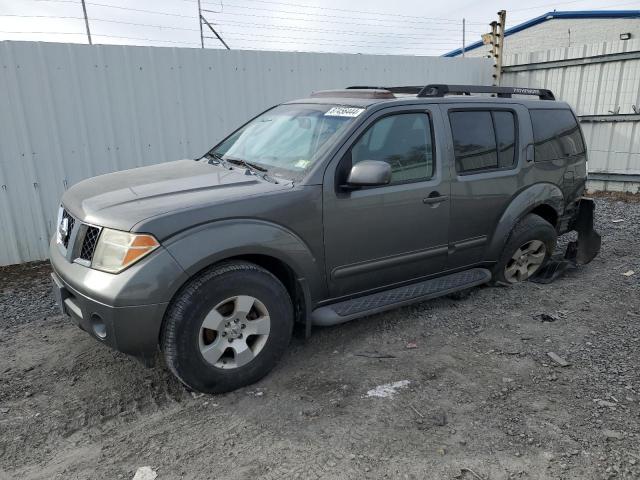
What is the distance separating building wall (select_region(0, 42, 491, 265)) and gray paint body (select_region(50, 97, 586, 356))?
2.64 meters

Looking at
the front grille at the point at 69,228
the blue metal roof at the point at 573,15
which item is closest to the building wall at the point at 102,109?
the front grille at the point at 69,228

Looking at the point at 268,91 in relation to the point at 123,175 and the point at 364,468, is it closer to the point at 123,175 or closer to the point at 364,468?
the point at 123,175

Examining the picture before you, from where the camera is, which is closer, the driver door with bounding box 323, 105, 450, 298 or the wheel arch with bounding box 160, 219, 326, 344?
the wheel arch with bounding box 160, 219, 326, 344

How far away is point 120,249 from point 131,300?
300 millimetres

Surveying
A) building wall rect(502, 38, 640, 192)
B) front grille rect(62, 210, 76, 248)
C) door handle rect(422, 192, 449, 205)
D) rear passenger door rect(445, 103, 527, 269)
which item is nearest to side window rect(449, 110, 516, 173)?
rear passenger door rect(445, 103, 527, 269)

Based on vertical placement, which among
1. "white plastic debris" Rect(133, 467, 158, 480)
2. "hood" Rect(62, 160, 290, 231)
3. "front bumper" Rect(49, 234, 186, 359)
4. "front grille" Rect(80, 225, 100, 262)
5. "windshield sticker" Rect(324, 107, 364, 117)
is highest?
"windshield sticker" Rect(324, 107, 364, 117)

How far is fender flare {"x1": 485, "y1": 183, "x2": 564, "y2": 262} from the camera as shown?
4.40m

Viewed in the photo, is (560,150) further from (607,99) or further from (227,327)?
(607,99)

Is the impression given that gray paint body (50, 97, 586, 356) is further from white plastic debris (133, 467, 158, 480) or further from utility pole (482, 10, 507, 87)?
utility pole (482, 10, 507, 87)

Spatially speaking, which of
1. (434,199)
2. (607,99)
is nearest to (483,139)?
(434,199)

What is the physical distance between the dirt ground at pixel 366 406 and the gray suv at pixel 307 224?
0.32 m

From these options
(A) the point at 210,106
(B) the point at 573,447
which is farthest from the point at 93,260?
(A) the point at 210,106

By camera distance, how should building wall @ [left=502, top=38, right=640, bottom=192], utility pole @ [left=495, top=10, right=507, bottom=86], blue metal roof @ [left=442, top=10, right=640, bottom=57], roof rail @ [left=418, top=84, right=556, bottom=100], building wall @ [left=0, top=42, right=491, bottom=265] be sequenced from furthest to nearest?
blue metal roof @ [left=442, top=10, right=640, bottom=57], utility pole @ [left=495, top=10, right=507, bottom=86], building wall @ [left=502, top=38, right=640, bottom=192], building wall @ [left=0, top=42, right=491, bottom=265], roof rail @ [left=418, top=84, right=556, bottom=100]

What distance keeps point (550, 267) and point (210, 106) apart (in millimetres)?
4800
